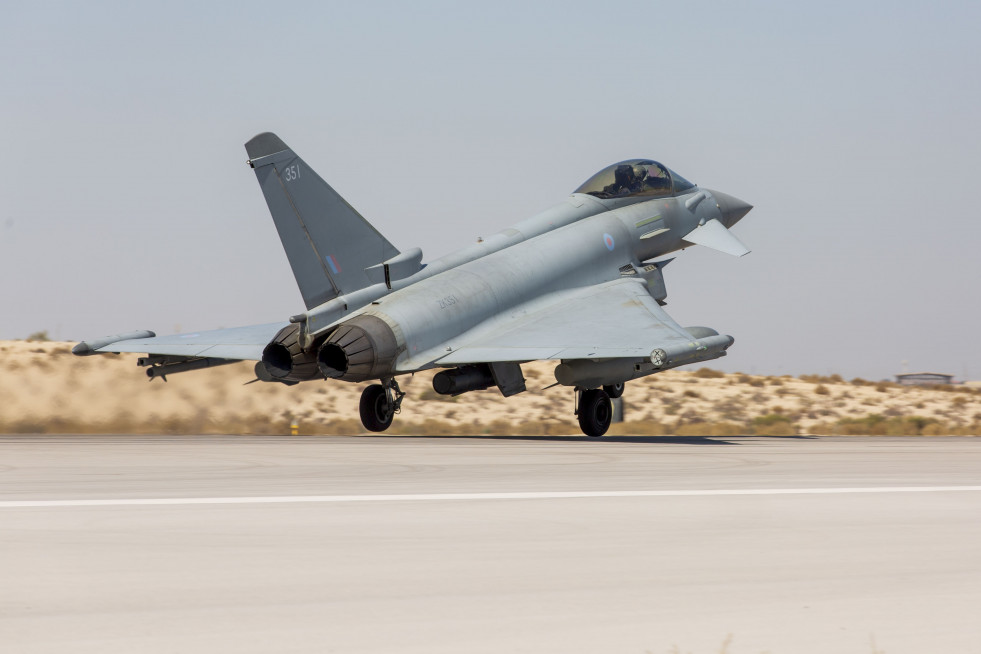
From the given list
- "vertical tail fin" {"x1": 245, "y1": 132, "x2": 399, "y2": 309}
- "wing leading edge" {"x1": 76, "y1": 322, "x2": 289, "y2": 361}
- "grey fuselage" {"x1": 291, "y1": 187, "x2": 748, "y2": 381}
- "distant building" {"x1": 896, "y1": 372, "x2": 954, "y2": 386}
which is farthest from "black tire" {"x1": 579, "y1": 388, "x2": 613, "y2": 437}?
"distant building" {"x1": 896, "y1": 372, "x2": 954, "y2": 386}

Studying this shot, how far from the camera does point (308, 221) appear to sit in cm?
2042

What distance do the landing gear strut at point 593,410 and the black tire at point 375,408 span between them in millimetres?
3800

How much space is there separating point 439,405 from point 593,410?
1444cm

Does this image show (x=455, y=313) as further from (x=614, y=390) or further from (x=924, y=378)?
(x=924, y=378)

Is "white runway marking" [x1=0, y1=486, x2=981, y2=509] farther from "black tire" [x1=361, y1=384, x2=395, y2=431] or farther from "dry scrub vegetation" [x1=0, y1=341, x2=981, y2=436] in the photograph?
"dry scrub vegetation" [x1=0, y1=341, x2=981, y2=436]

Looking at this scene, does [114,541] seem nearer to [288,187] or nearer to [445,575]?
[445,575]

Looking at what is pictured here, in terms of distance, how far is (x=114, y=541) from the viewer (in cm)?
753

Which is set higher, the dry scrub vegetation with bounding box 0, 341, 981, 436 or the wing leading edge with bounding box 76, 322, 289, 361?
the wing leading edge with bounding box 76, 322, 289, 361

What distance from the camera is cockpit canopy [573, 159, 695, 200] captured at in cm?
2633

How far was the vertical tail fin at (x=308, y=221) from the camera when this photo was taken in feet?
67.1

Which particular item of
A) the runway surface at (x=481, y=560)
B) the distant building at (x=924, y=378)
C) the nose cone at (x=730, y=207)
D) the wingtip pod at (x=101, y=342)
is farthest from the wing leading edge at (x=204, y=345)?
the distant building at (x=924, y=378)

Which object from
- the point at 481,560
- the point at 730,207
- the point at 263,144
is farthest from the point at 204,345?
the point at 481,560

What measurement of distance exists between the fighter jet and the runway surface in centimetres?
705

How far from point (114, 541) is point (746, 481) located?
7.13m
